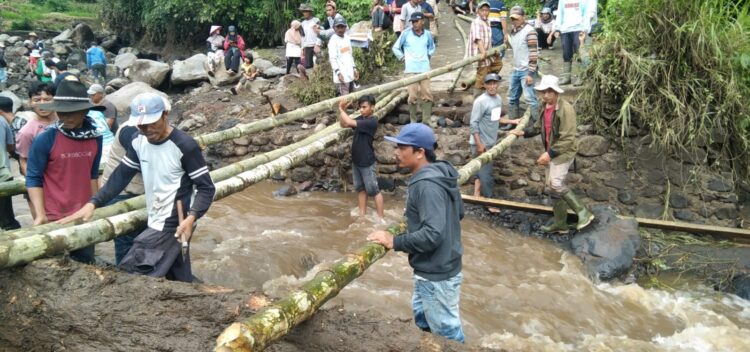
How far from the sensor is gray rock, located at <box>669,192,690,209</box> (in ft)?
23.2

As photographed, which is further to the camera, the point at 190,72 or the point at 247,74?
the point at 190,72

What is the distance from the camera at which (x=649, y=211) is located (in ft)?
23.5

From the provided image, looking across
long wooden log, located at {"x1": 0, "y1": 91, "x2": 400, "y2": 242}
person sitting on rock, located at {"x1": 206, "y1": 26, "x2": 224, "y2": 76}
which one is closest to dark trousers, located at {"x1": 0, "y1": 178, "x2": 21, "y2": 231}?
long wooden log, located at {"x1": 0, "y1": 91, "x2": 400, "y2": 242}

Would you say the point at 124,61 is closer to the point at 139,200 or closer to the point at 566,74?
the point at 566,74

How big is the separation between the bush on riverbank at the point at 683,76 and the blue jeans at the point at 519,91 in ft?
2.82

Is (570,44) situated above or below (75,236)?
above

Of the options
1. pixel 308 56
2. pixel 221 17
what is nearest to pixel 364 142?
pixel 308 56

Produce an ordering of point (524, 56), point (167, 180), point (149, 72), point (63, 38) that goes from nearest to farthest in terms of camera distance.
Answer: point (167, 180) < point (524, 56) < point (149, 72) < point (63, 38)

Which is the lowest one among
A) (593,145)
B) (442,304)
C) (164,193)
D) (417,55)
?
(593,145)

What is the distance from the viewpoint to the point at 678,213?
7105 mm

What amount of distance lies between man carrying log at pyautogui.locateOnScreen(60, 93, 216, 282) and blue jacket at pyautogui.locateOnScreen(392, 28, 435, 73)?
547cm

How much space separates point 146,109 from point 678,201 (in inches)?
258

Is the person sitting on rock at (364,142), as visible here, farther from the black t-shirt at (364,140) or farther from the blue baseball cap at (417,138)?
the blue baseball cap at (417,138)

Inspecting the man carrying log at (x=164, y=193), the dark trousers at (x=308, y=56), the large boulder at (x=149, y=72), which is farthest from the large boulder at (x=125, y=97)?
the man carrying log at (x=164, y=193)
